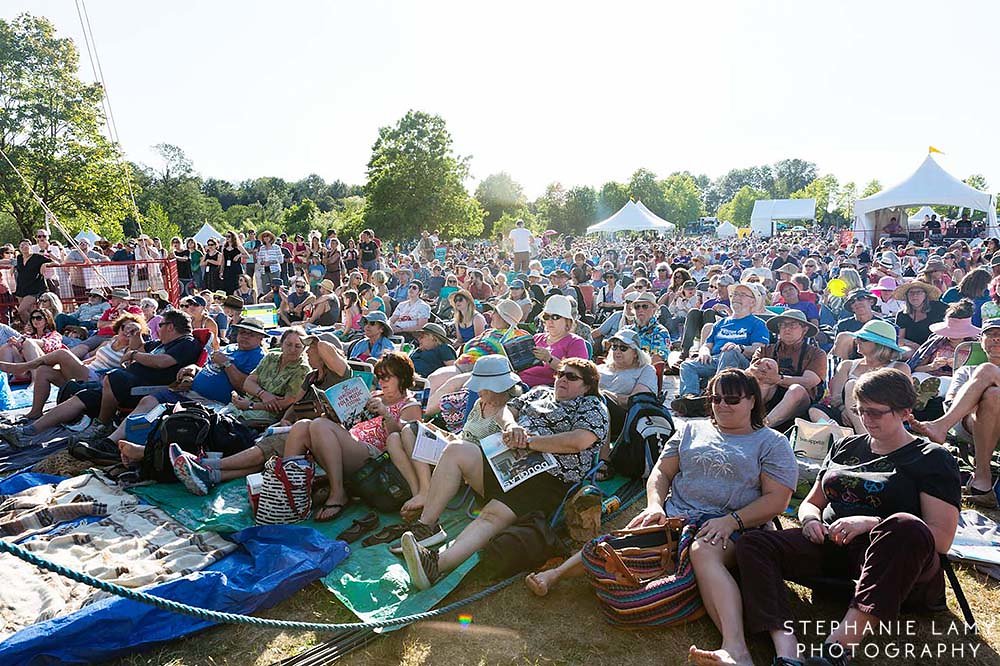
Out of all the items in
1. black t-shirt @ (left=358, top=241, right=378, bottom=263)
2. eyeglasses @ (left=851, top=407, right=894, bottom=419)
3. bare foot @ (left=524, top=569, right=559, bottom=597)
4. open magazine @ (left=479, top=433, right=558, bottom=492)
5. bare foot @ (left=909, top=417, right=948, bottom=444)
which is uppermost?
black t-shirt @ (left=358, top=241, right=378, bottom=263)

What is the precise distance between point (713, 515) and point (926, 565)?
2.82 feet

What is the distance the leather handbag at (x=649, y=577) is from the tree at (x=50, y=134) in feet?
87.6

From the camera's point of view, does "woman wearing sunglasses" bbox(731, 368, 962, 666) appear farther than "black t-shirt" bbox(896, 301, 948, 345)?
No

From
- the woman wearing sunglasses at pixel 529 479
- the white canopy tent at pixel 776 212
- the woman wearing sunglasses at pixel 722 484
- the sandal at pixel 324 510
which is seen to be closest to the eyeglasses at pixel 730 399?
the woman wearing sunglasses at pixel 722 484

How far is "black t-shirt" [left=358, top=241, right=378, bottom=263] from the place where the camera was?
1623cm

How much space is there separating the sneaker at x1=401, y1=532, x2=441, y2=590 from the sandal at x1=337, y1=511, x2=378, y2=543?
0.68m

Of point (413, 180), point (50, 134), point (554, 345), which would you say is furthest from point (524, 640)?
point (413, 180)

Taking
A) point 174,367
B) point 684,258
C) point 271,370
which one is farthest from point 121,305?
point 684,258

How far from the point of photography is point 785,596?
274cm

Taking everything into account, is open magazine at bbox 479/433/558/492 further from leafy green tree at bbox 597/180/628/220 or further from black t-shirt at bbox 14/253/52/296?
leafy green tree at bbox 597/180/628/220

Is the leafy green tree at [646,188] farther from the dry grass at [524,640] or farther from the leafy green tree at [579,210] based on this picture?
the dry grass at [524,640]

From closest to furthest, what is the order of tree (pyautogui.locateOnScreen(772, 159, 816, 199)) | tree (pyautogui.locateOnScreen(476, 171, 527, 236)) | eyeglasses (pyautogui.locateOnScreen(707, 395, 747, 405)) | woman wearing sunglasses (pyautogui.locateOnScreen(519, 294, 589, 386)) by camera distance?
1. eyeglasses (pyautogui.locateOnScreen(707, 395, 747, 405))
2. woman wearing sunglasses (pyautogui.locateOnScreen(519, 294, 589, 386))
3. tree (pyautogui.locateOnScreen(476, 171, 527, 236))
4. tree (pyautogui.locateOnScreen(772, 159, 816, 199))

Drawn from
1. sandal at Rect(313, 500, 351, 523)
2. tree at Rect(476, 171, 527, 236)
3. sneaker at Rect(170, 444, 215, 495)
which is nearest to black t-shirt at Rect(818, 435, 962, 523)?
sandal at Rect(313, 500, 351, 523)

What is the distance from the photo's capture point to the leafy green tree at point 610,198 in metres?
72.1
